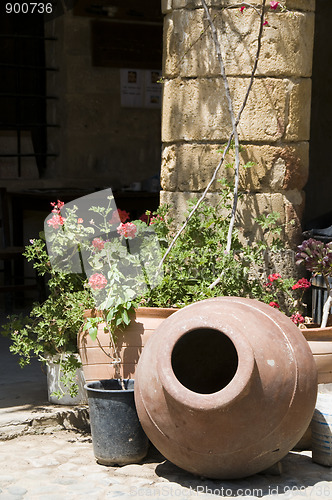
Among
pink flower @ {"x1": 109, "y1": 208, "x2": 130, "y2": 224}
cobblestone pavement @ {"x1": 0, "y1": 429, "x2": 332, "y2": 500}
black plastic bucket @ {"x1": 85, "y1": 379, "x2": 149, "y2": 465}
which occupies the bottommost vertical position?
cobblestone pavement @ {"x1": 0, "y1": 429, "x2": 332, "y2": 500}

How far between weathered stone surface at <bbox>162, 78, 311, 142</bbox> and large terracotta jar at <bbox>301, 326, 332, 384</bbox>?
1233 mm

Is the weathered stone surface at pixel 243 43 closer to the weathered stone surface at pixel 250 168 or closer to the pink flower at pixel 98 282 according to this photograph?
the weathered stone surface at pixel 250 168

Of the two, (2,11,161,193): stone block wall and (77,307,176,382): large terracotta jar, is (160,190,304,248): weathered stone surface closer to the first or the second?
(77,307,176,382): large terracotta jar

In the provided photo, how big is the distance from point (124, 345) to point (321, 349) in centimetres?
100

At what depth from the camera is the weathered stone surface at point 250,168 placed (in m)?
4.75

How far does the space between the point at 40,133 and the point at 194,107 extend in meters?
3.59

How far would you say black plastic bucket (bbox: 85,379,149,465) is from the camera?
154 inches

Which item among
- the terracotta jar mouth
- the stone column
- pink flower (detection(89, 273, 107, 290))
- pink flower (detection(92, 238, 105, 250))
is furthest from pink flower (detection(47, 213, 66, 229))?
the terracotta jar mouth

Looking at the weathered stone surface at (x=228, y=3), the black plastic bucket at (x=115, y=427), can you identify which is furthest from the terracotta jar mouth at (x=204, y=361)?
the weathered stone surface at (x=228, y=3)

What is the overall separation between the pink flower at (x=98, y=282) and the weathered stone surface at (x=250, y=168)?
1.01 metres

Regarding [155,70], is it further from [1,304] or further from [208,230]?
[208,230]

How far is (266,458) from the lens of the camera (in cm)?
354

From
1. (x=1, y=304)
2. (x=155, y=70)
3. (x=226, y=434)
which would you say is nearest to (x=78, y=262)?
(x=226, y=434)

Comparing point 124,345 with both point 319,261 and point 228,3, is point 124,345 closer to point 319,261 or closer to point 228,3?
point 319,261
